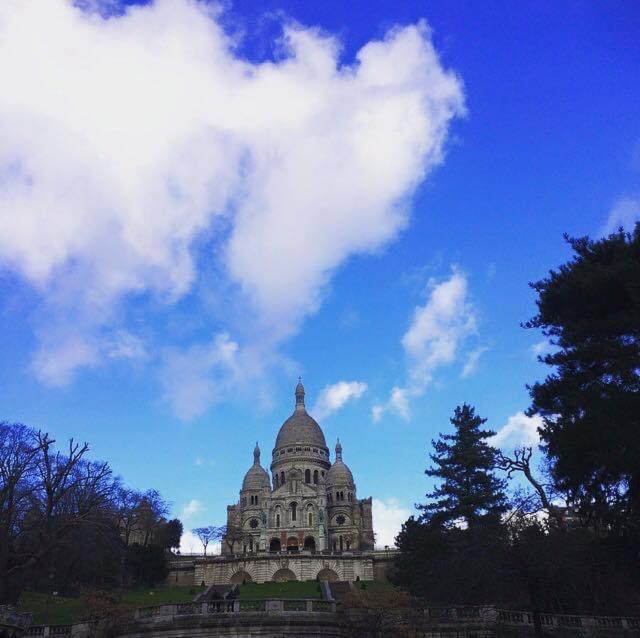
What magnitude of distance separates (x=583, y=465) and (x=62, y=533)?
25644mm

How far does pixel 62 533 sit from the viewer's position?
110 ft

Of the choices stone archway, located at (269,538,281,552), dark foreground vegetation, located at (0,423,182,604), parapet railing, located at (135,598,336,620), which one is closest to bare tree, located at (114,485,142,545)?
dark foreground vegetation, located at (0,423,182,604)

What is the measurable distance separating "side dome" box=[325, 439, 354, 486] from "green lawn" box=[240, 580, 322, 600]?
28088mm

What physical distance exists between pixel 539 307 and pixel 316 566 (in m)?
42.4

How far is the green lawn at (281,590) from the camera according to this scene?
49000 millimetres

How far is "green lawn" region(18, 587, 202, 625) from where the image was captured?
3425 centimetres

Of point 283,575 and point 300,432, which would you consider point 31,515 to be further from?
point 300,432

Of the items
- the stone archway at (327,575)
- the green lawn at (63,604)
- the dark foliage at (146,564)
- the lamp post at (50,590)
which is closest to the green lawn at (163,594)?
the green lawn at (63,604)

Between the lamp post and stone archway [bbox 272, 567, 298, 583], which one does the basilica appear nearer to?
stone archway [bbox 272, 567, 298, 583]

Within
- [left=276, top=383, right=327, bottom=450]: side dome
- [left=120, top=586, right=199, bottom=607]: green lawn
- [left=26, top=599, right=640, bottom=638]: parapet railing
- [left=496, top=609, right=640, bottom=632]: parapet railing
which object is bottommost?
[left=496, top=609, right=640, bottom=632]: parapet railing

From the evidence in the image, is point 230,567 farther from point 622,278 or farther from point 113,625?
point 622,278

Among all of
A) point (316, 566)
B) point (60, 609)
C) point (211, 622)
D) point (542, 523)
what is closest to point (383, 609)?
point (211, 622)

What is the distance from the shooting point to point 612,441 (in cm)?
2347

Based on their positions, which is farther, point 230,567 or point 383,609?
point 230,567
